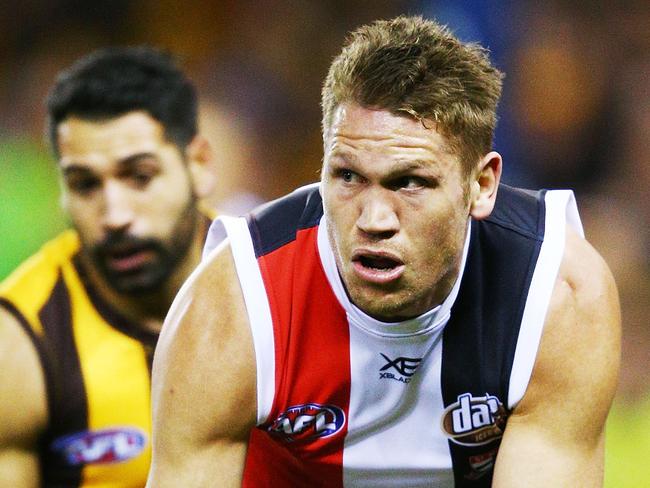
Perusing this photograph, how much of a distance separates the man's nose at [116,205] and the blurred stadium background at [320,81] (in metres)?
0.91

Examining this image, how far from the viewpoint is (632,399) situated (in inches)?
171

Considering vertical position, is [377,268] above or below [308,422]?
above

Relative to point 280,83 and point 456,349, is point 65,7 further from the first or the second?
point 456,349

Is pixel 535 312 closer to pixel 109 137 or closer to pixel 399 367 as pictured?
pixel 399 367

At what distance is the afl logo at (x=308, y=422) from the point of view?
2260 mm

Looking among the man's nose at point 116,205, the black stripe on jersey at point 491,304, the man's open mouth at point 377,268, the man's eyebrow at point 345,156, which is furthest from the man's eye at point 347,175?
the man's nose at point 116,205

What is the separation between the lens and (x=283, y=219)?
230 cm

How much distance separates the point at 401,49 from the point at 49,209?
2781 mm

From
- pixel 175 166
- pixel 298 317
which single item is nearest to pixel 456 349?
pixel 298 317

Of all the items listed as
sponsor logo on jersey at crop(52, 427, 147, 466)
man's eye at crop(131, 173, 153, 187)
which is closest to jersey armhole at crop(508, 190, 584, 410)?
sponsor logo on jersey at crop(52, 427, 147, 466)

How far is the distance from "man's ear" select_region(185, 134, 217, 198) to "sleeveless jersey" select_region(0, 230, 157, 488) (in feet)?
1.72

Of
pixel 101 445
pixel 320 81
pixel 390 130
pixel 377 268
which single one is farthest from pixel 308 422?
pixel 320 81

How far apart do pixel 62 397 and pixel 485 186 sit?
6.61 feet

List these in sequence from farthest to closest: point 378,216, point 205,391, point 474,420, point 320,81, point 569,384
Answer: point 320,81, point 474,420, point 569,384, point 205,391, point 378,216
